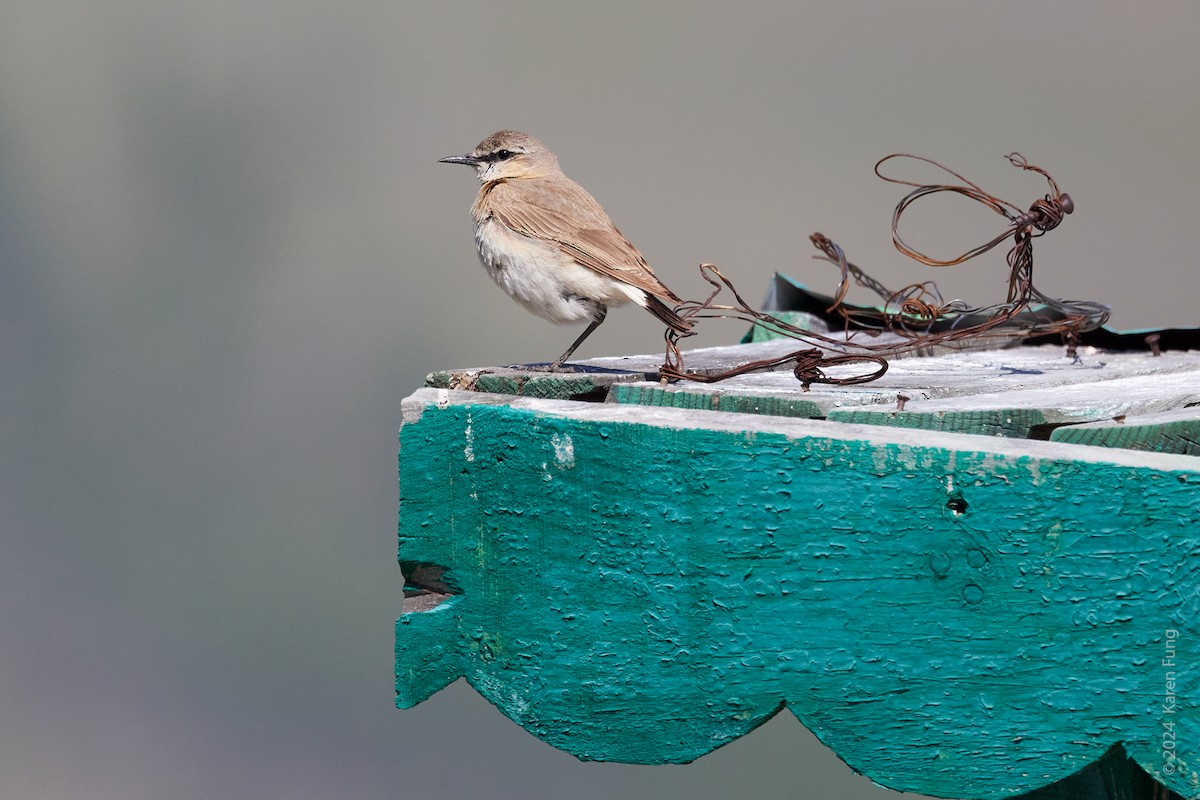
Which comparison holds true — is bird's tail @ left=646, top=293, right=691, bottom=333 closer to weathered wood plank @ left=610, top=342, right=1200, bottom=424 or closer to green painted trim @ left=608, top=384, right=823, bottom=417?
weathered wood plank @ left=610, top=342, right=1200, bottom=424

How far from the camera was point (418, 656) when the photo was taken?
2148 millimetres

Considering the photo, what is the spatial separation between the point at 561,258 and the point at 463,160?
0.93 m

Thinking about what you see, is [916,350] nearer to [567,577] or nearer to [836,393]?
[836,393]

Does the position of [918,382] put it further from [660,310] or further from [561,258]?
[561,258]

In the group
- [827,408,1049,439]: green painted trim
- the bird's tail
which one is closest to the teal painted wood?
[827,408,1049,439]: green painted trim

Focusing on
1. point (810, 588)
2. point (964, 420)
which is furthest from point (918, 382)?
point (810, 588)

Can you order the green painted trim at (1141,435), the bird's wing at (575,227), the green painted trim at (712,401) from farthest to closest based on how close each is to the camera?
the bird's wing at (575,227) → the green painted trim at (712,401) → the green painted trim at (1141,435)

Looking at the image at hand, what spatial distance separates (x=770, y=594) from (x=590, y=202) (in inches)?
88.0

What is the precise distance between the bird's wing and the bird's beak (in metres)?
0.45

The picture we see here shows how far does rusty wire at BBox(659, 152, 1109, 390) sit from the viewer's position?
2.41 metres

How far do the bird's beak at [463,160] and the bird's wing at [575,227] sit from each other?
17.6 inches

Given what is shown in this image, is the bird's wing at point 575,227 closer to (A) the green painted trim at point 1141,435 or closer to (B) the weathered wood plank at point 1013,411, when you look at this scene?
(B) the weathered wood plank at point 1013,411

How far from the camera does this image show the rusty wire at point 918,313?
7.91 feet

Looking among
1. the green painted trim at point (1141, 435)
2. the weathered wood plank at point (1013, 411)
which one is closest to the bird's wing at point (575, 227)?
the weathered wood plank at point (1013, 411)
